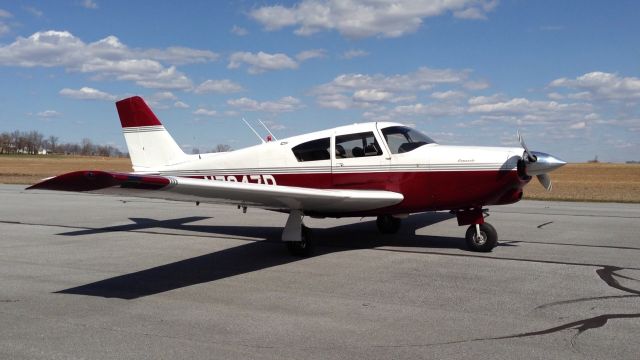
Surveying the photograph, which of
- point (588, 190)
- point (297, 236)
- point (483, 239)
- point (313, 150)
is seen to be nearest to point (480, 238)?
point (483, 239)

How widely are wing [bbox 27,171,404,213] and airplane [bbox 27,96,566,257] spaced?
0.02m

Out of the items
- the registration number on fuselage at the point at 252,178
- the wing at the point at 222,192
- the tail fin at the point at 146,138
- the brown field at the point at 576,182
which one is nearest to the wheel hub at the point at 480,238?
the wing at the point at 222,192

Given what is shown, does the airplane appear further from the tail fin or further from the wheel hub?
the tail fin

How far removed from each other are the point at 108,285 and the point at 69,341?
241cm

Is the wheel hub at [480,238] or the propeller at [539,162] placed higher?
the propeller at [539,162]

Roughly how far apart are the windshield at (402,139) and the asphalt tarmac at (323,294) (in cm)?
178

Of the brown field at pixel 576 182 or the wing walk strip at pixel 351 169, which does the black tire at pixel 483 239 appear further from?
the brown field at pixel 576 182

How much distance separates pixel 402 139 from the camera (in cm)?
938

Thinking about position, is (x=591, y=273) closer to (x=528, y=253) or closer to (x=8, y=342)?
(x=528, y=253)

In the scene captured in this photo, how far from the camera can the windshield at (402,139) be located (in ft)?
30.3

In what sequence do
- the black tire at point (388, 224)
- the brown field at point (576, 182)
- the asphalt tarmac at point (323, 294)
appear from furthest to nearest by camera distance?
the brown field at point (576, 182) → the black tire at point (388, 224) → the asphalt tarmac at point (323, 294)

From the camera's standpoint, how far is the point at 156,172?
475 inches

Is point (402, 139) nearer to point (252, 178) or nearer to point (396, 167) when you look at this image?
point (396, 167)

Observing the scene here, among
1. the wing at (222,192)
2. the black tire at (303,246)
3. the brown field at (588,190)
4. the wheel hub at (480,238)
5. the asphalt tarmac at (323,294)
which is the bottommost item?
the asphalt tarmac at (323,294)
